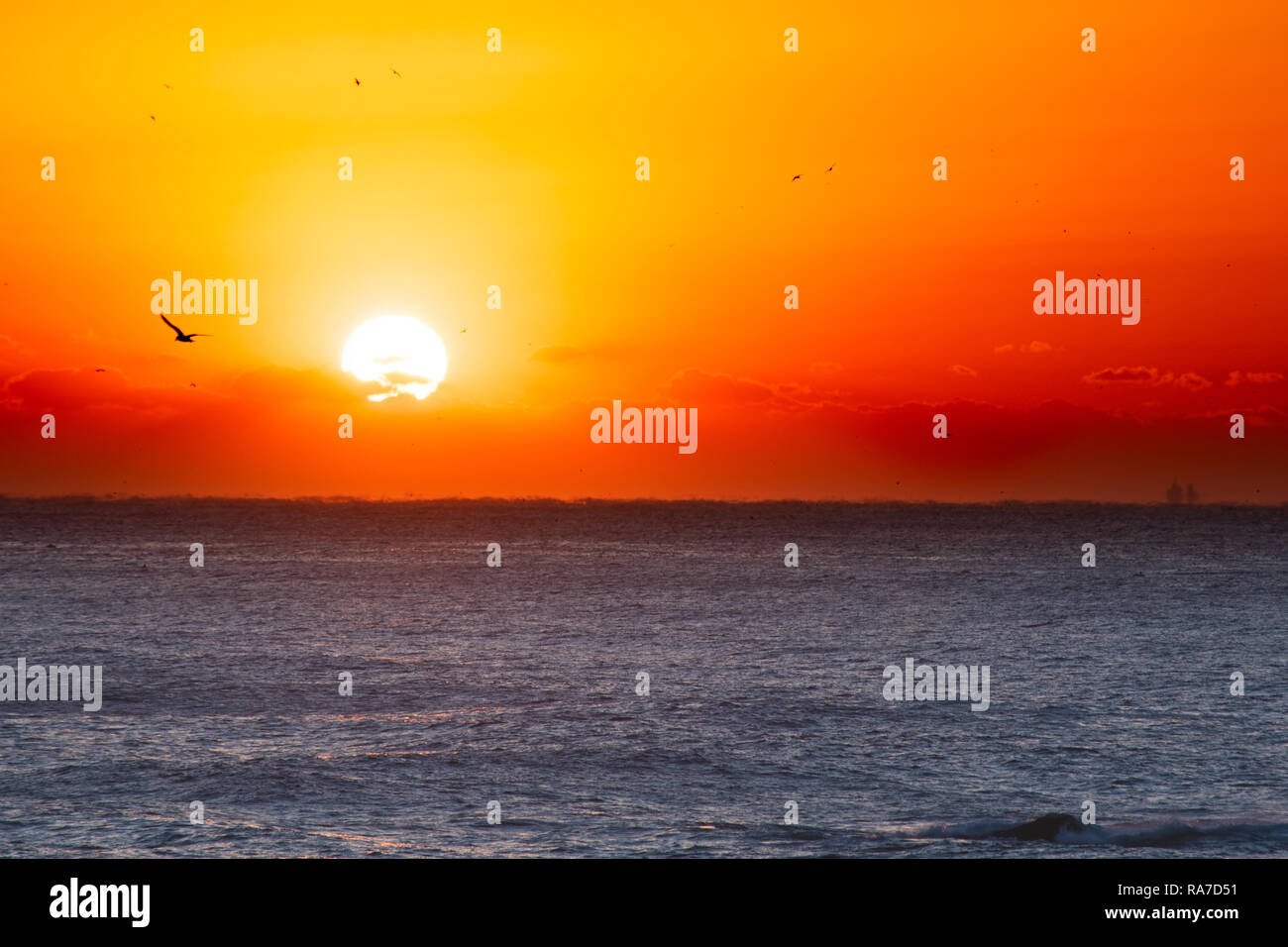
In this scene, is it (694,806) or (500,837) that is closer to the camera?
(500,837)

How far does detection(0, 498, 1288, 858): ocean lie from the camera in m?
26.4

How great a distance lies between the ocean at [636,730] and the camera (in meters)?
26.4

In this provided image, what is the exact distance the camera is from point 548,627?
72750 millimetres

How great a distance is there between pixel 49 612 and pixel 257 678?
3822cm

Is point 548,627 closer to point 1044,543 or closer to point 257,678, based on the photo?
point 257,678

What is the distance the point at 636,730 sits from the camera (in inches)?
1516

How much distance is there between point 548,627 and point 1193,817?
159 ft
